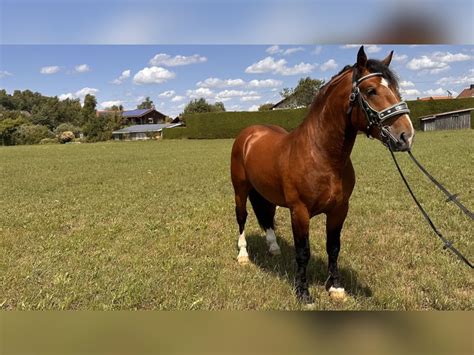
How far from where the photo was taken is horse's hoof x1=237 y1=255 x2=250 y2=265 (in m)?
4.88

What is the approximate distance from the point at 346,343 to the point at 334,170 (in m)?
2.31

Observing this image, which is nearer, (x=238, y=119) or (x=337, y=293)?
(x=337, y=293)

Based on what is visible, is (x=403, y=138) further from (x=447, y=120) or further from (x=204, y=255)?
(x=447, y=120)

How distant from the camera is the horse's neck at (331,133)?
10.5ft

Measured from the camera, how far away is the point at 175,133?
162ft

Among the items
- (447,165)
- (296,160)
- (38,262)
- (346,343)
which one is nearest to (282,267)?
(296,160)

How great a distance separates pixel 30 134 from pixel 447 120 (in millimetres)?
51230

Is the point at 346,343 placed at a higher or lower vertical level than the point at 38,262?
higher

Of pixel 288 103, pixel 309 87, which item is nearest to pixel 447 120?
pixel 288 103

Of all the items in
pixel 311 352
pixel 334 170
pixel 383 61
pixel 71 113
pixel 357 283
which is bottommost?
pixel 357 283

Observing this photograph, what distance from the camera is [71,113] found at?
64.7 m

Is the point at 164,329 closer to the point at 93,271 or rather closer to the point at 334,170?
the point at 334,170

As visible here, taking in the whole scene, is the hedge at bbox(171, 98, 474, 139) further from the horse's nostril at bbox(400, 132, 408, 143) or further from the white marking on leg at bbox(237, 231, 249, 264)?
the horse's nostril at bbox(400, 132, 408, 143)

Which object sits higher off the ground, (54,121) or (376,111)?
(54,121)
